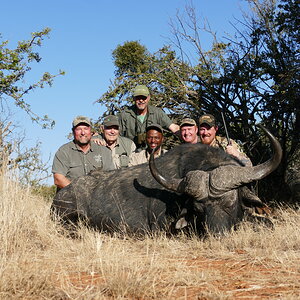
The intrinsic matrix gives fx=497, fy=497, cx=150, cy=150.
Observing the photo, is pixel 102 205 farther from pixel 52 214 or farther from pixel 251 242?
pixel 251 242

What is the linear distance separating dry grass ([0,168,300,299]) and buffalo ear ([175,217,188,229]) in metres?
0.15

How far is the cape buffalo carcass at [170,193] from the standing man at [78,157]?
0.75 m

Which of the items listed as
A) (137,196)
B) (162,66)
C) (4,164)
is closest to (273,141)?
(137,196)

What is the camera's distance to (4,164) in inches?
303

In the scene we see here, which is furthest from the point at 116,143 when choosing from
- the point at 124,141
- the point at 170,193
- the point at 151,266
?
the point at 151,266

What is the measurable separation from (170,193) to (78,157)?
7.77 ft

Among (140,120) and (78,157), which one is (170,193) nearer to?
(78,157)

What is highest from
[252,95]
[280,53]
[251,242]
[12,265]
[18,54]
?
[18,54]

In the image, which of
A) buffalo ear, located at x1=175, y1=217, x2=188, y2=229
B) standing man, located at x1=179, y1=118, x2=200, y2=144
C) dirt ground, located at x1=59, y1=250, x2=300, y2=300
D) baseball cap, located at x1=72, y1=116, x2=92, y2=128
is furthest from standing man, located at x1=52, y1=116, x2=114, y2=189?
dirt ground, located at x1=59, y1=250, x2=300, y2=300

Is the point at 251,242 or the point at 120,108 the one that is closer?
the point at 251,242

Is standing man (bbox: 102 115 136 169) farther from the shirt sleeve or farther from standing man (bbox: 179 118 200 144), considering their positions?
standing man (bbox: 179 118 200 144)

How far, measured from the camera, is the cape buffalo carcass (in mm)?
6062

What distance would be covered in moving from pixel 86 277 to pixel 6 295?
828mm

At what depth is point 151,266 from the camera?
4.19 metres
